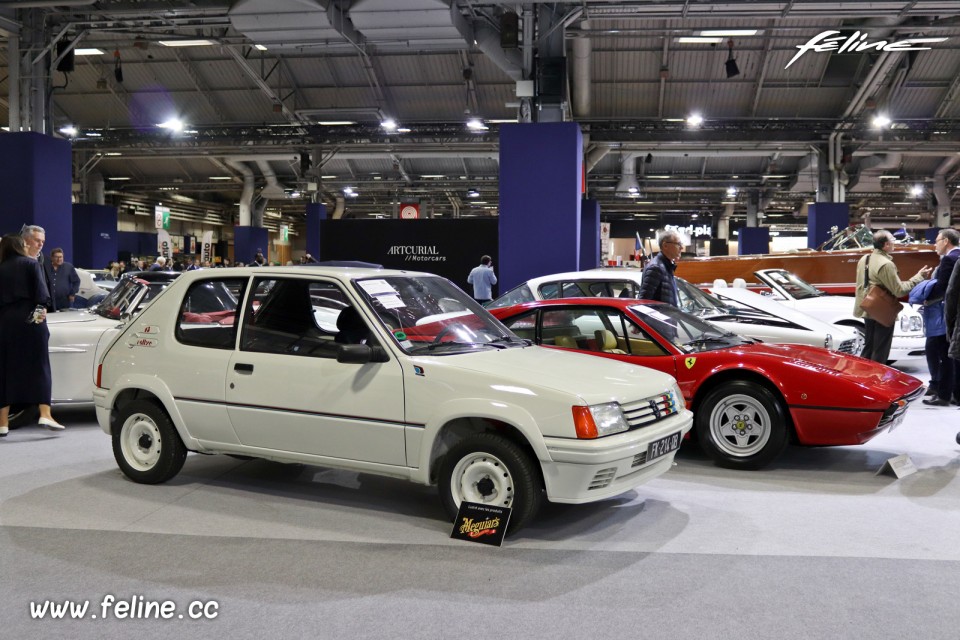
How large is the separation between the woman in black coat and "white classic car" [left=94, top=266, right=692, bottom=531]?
5.94 feet

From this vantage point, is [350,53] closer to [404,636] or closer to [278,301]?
[278,301]

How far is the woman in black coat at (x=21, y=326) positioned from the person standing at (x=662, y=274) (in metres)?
5.20

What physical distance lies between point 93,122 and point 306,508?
74.9 feet

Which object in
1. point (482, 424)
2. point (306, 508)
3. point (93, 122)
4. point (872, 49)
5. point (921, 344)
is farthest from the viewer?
point (93, 122)

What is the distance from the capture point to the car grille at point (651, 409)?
13.8 feet

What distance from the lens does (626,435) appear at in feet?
13.4

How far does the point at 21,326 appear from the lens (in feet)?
22.0

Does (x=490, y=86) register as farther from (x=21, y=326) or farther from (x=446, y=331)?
(x=446, y=331)

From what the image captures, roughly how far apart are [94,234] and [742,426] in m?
29.1

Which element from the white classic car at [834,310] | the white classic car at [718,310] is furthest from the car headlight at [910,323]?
the white classic car at [718,310]

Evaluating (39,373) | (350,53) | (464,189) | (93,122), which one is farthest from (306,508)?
(464,189)

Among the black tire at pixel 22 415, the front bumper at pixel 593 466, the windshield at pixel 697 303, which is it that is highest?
the windshield at pixel 697 303

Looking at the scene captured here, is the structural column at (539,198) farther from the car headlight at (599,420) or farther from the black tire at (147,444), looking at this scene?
the car headlight at (599,420)

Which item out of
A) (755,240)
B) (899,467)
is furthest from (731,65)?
(755,240)
